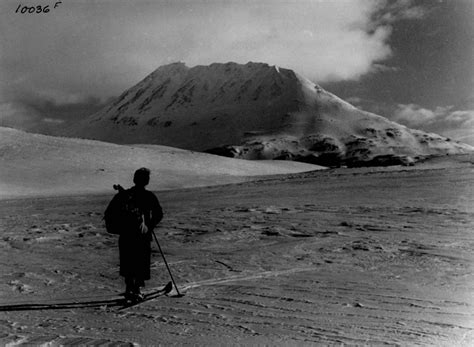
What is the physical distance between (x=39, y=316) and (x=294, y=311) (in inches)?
118

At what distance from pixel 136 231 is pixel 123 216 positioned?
26 cm

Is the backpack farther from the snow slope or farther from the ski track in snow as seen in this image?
the snow slope

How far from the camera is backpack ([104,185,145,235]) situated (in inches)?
259

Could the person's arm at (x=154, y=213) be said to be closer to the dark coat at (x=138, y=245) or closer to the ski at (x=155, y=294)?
the dark coat at (x=138, y=245)

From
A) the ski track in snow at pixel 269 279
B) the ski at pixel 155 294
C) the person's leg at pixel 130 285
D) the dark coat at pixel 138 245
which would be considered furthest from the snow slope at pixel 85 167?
the person's leg at pixel 130 285

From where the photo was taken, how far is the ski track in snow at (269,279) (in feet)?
16.8

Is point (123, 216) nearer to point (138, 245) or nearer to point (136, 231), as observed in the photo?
point (136, 231)

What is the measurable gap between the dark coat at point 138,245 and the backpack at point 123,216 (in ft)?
0.19

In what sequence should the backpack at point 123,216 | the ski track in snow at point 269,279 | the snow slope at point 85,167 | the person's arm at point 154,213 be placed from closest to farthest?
the ski track in snow at point 269,279 → the backpack at point 123,216 → the person's arm at point 154,213 → the snow slope at point 85,167

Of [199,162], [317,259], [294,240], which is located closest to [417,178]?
[294,240]

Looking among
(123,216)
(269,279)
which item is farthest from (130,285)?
(269,279)

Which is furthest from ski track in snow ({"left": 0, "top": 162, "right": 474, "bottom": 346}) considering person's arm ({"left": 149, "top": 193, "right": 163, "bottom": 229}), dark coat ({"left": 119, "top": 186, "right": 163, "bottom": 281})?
person's arm ({"left": 149, "top": 193, "right": 163, "bottom": 229})

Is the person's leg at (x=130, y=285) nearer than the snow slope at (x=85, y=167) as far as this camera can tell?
Yes

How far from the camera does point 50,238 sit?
43.3 feet
